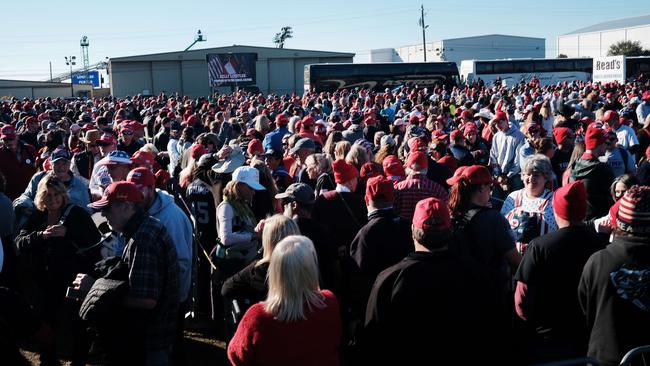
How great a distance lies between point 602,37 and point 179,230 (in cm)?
12216

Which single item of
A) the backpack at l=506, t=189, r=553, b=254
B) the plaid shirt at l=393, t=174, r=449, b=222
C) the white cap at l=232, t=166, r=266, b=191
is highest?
the white cap at l=232, t=166, r=266, b=191

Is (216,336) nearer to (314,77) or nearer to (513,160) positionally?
(513,160)

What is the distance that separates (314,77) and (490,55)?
305 feet

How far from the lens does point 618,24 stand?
121m

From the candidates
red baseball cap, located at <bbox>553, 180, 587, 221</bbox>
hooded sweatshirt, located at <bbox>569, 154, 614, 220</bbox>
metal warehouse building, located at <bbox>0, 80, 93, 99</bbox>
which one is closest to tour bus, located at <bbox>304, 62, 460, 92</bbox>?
metal warehouse building, located at <bbox>0, 80, 93, 99</bbox>

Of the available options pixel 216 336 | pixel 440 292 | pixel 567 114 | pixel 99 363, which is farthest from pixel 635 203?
pixel 567 114

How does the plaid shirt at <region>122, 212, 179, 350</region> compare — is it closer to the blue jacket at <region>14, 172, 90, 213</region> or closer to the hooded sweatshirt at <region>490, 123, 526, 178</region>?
the blue jacket at <region>14, 172, 90, 213</region>

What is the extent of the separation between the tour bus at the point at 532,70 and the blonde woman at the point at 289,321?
4556cm

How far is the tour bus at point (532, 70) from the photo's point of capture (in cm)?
4703

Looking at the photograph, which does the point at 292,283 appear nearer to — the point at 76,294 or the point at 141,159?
the point at 76,294

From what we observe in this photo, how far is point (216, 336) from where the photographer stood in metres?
6.67

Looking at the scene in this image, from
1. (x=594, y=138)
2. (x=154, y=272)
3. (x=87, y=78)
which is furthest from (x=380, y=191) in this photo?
(x=87, y=78)

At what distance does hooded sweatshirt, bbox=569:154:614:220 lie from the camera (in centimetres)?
655

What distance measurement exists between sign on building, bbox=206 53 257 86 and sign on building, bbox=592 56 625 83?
1267 inches
